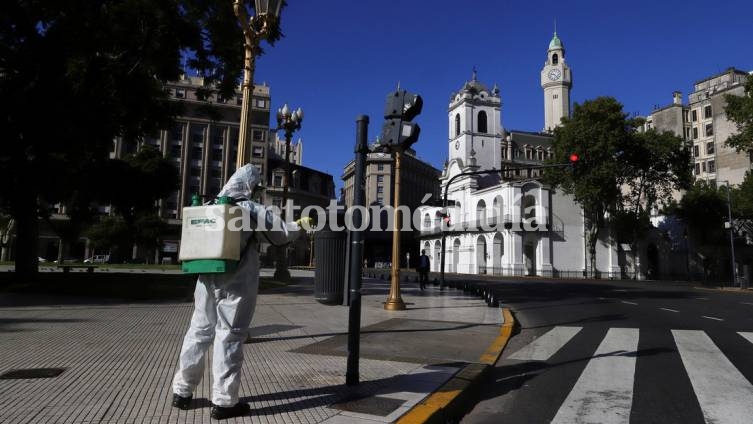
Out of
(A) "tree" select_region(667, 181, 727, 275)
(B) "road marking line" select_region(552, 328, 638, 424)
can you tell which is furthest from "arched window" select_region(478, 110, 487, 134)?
(B) "road marking line" select_region(552, 328, 638, 424)

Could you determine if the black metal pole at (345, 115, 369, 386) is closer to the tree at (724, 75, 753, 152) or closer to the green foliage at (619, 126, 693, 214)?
the tree at (724, 75, 753, 152)

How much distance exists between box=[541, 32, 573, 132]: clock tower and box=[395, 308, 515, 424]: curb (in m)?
79.4

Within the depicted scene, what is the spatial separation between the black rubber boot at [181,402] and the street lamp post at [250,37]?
4.26 meters

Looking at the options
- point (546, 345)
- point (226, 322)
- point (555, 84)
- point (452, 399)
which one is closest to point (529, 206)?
point (555, 84)

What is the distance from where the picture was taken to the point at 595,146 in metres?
41.3

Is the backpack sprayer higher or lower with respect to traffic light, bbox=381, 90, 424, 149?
lower

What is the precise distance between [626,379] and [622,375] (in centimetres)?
20

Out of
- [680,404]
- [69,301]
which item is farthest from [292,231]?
[69,301]

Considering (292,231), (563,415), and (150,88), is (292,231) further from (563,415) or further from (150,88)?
(150,88)

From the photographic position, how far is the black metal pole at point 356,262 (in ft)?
14.6

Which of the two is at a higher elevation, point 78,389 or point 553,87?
point 553,87

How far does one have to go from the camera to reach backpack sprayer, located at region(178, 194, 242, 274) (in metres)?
3.49

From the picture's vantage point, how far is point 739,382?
5270 millimetres

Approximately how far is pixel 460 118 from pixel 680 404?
6348 centimetres
